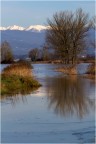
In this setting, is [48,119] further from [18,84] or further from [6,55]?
[6,55]

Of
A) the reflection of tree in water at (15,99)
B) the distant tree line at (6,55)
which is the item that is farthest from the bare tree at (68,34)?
the reflection of tree in water at (15,99)

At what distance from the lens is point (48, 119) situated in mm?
13898

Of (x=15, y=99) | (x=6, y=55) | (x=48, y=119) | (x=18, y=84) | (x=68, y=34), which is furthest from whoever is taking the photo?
(x=6, y=55)

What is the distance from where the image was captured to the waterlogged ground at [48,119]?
1117 centimetres

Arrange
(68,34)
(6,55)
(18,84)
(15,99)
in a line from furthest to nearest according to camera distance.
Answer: (6,55) < (68,34) < (18,84) < (15,99)

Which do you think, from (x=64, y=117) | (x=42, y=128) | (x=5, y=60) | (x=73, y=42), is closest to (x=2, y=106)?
(x=64, y=117)

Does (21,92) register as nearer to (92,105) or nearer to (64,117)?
(92,105)

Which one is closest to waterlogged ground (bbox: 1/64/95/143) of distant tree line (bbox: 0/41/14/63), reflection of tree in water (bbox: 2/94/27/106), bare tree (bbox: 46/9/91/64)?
reflection of tree in water (bbox: 2/94/27/106)

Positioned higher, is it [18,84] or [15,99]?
[18,84]

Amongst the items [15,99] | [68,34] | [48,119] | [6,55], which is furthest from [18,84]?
[6,55]

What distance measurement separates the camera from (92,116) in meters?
14.3

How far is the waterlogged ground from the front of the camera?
1117 cm

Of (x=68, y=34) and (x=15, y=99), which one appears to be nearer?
(x=15, y=99)

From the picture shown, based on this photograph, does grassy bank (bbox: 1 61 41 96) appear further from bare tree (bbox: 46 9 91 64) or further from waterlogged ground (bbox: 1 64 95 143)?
bare tree (bbox: 46 9 91 64)
